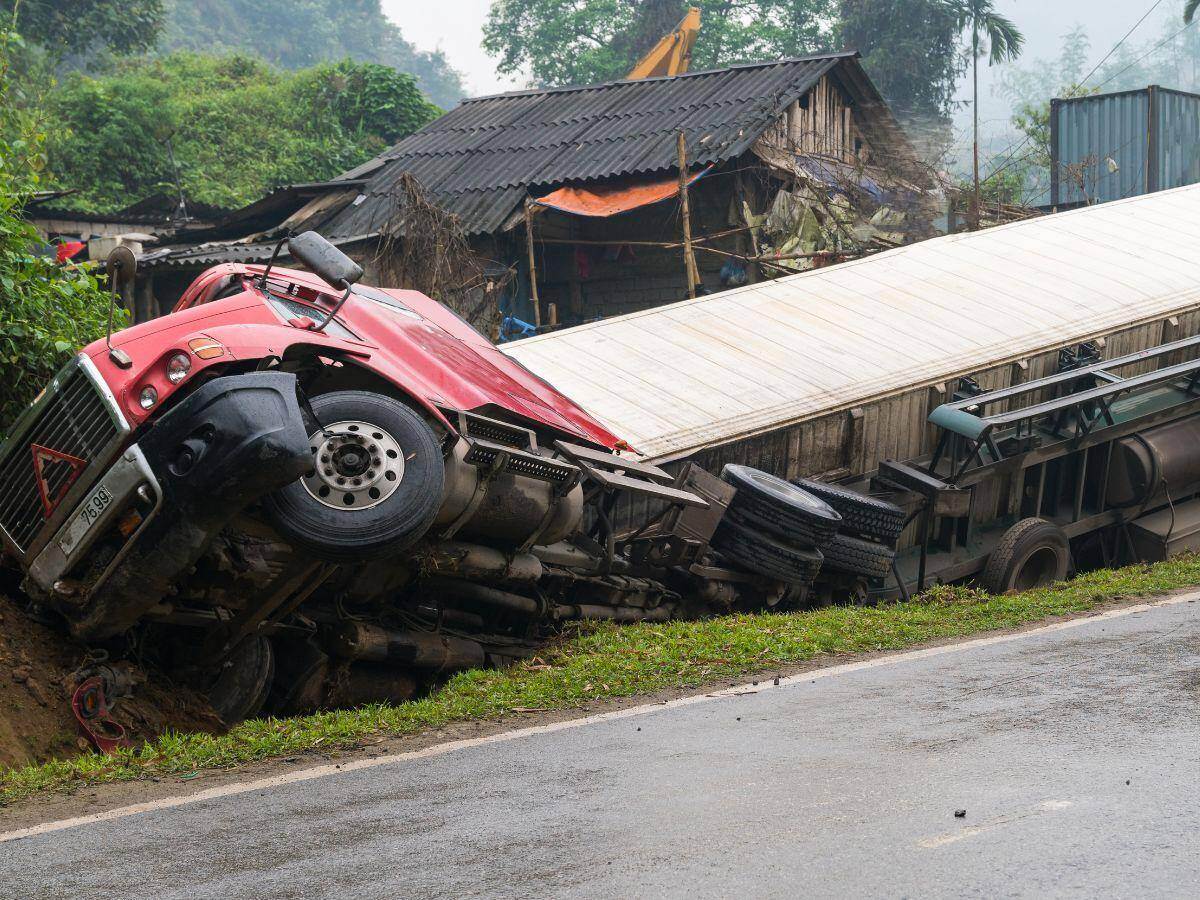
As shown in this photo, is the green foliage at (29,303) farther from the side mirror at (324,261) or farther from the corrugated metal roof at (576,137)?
the corrugated metal roof at (576,137)

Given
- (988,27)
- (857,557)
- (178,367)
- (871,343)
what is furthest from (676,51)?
(178,367)

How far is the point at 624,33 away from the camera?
51656 millimetres

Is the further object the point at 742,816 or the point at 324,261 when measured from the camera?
the point at 324,261

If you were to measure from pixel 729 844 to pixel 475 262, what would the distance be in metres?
16.1

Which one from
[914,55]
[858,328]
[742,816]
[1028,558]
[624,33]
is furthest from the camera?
[624,33]

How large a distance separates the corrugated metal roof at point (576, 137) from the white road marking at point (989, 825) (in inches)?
680

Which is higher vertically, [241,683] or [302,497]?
[302,497]

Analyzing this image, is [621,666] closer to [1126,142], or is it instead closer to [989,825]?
[989,825]

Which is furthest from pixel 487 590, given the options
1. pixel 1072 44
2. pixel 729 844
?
pixel 1072 44

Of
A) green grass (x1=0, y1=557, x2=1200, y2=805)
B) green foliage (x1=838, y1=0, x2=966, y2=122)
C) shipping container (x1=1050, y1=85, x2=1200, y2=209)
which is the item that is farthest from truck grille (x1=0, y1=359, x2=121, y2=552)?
green foliage (x1=838, y1=0, x2=966, y2=122)

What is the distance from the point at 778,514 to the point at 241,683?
4.61 m

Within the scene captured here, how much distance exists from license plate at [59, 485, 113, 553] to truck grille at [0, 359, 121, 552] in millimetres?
223

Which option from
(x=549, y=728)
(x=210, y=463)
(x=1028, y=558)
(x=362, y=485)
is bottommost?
(x=1028, y=558)

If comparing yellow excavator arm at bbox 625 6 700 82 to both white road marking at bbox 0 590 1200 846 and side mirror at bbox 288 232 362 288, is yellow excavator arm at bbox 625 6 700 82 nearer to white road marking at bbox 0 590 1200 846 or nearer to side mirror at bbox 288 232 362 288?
white road marking at bbox 0 590 1200 846
